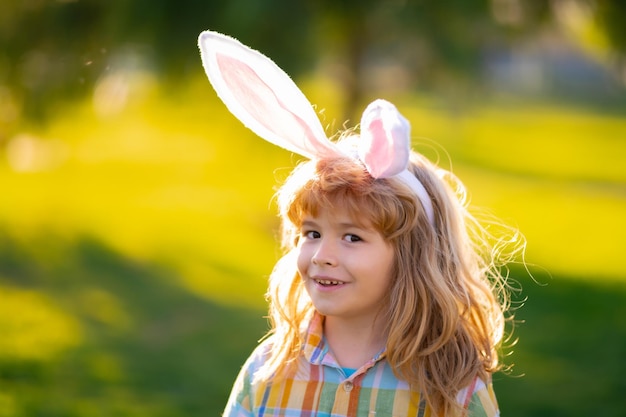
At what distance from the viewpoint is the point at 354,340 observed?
2.09 metres

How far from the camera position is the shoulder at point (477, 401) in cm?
199

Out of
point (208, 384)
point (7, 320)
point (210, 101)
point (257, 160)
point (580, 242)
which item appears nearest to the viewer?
point (208, 384)

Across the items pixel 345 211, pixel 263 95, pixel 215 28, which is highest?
pixel 215 28

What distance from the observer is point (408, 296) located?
2.06 metres

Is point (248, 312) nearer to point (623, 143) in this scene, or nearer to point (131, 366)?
point (131, 366)

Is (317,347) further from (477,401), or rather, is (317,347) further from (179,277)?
(179,277)

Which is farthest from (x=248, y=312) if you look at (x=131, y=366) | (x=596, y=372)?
(x=596, y=372)

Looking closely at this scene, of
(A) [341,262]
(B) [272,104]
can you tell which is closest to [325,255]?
(A) [341,262]

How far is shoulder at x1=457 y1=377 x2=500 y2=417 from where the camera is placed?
1.99m

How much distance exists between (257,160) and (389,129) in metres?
5.44

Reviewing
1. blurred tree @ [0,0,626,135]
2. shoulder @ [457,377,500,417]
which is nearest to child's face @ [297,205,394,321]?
shoulder @ [457,377,500,417]

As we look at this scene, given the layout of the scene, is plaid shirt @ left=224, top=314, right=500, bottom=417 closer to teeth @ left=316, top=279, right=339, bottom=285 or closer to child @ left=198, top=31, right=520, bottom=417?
child @ left=198, top=31, right=520, bottom=417

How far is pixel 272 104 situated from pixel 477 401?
31.3 inches

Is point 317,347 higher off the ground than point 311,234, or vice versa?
point 311,234
